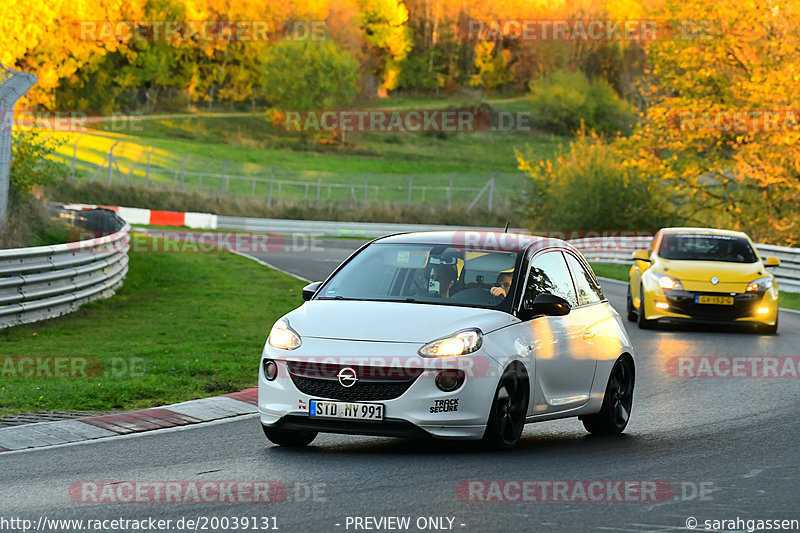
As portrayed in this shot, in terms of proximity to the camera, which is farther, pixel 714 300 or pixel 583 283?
pixel 714 300

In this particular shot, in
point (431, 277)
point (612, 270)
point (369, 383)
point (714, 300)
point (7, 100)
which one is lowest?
point (612, 270)

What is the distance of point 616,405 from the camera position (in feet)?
33.7

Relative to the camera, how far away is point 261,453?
28.7 ft

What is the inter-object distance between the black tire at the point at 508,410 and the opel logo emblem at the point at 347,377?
954 mm

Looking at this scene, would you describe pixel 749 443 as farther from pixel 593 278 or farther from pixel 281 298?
pixel 281 298

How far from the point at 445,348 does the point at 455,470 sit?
82cm

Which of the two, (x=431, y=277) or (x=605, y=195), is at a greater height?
(x=431, y=277)

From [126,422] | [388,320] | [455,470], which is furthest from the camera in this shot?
[126,422]

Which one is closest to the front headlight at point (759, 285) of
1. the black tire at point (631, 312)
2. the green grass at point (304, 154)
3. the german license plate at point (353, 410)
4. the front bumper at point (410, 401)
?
the black tire at point (631, 312)

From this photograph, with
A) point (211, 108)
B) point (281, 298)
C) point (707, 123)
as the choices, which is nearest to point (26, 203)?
point (281, 298)

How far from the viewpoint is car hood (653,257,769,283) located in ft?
63.1

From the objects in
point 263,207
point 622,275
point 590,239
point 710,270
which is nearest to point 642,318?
point 710,270

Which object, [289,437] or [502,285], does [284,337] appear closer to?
[289,437]

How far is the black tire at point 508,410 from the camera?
855 centimetres
